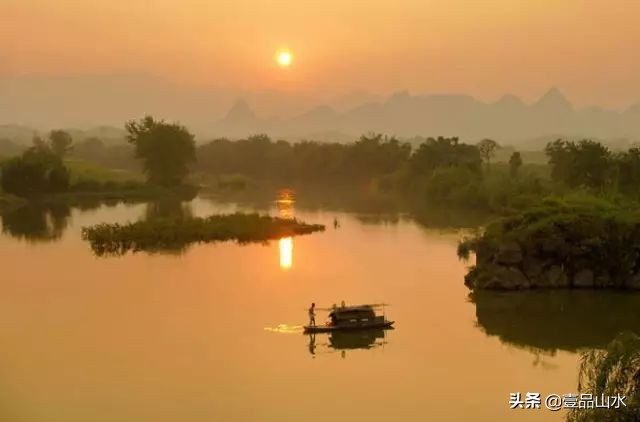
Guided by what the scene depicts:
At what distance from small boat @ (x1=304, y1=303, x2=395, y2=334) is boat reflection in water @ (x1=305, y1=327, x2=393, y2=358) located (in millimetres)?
135

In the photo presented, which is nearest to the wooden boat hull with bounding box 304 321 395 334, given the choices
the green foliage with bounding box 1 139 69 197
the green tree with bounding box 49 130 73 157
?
the green foliage with bounding box 1 139 69 197

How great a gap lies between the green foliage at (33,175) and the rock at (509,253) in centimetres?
5003

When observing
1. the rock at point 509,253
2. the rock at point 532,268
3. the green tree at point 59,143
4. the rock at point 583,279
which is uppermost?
the green tree at point 59,143

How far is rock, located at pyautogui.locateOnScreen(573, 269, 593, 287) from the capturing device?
30.4 meters

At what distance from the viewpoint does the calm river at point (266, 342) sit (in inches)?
696

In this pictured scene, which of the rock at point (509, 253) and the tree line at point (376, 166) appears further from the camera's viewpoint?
the tree line at point (376, 166)

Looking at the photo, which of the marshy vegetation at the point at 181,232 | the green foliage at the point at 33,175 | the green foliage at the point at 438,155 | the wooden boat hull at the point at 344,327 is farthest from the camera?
the green foliage at the point at 438,155

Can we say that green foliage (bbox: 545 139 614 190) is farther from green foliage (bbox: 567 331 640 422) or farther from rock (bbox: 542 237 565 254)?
green foliage (bbox: 567 331 640 422)

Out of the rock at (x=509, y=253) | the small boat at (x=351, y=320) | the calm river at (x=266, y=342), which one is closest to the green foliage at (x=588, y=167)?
the calm river at (x=266, y=342)

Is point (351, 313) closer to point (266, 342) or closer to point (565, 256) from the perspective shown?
point (266, 342)

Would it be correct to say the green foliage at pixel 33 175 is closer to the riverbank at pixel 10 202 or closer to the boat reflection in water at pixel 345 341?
the riverbank at pixel 10 202

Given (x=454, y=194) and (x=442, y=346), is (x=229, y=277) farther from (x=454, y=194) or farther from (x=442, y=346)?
(x=454, y=194)

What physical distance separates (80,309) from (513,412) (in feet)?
52.2

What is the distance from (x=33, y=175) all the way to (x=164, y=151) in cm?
1521
